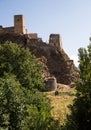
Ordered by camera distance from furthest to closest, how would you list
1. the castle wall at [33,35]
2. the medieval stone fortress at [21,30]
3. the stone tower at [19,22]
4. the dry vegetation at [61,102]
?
1. the castle wall at [33,35]
2. the medieval stone fortress at [21,30]
3. the stone tower at [19,22]
4. the dry vegetation at [61,102]

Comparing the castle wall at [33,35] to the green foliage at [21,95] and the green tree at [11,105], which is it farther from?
the green tree at [11,105]

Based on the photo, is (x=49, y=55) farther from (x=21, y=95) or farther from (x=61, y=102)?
(x=21, y=95)

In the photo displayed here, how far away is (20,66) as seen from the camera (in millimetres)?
41312

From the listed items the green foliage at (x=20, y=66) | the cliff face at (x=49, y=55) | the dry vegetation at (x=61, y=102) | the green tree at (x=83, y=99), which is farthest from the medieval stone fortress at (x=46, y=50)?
the green tree at (x=83, y=99)

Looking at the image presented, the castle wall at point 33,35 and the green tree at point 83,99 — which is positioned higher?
the castle wall at point 33,35

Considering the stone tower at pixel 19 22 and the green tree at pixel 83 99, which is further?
the stone tower at pixel 19 22

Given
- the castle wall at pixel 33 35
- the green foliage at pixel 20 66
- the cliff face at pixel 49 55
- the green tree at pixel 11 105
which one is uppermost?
the castle wall at pixel 33 35

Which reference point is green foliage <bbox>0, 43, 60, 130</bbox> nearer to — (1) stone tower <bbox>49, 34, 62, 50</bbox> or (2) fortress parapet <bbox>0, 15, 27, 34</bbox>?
(2) fortress parapet <bbox>0, 15, 27, 34</bbox>

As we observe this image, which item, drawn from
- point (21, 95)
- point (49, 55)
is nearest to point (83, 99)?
point (21, 95)

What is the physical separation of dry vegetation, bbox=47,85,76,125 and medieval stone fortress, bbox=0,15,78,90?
32.9 ft

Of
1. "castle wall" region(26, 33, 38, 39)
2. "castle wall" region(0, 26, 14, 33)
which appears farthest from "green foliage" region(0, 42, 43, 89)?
"castle wall" region(0, 26, 14, 33)

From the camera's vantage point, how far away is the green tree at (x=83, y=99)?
2400 cm

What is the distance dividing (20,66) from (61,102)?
73.0ft

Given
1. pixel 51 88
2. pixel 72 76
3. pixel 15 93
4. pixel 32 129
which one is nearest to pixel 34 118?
pixel 32 129
